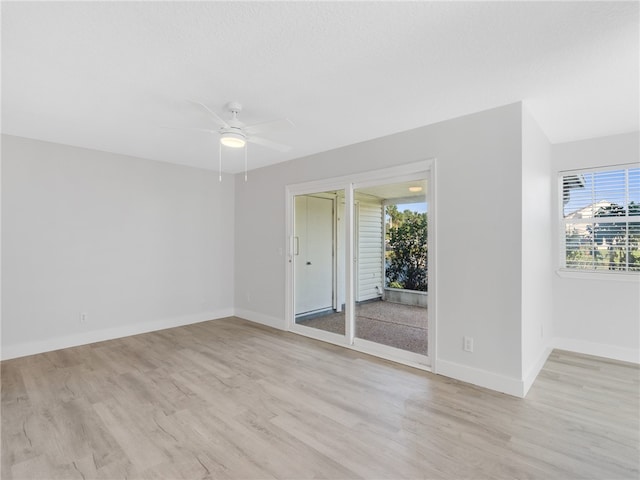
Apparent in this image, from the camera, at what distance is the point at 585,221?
3.84 metres

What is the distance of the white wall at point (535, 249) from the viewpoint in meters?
2.82

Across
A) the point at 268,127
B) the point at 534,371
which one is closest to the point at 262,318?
the point at 268,127

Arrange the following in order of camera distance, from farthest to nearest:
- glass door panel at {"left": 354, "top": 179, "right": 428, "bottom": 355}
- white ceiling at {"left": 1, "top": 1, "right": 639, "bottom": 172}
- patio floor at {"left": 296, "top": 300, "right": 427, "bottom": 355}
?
patio floor at {"left": 296, "top": 300, "right": 427, "bottom": 355}
glass door panel at {"left": 354, "top": 179, "right": 428, "bottom": 355}
white ceiling at {"left": 1, "top": 1, "right": 639, "bottom": 172}

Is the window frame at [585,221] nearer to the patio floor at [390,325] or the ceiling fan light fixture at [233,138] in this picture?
the patio floor at [390,325]

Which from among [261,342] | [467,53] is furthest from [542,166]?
[261,342]

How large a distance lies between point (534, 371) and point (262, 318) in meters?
3.59

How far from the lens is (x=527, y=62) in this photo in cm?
216

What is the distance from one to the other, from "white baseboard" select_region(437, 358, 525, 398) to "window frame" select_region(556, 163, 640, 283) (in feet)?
6.35

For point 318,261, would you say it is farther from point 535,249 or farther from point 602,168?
point 602,168

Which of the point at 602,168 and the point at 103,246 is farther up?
the point at 602,168

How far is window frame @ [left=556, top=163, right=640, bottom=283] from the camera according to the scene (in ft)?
11.7

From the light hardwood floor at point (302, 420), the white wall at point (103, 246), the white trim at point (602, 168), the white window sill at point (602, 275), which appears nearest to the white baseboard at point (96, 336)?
the white wall at point (103, 246)

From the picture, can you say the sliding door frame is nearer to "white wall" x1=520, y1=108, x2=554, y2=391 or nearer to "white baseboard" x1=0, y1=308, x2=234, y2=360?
"white wall" x1=520, y1=108, x2=554, y2=391

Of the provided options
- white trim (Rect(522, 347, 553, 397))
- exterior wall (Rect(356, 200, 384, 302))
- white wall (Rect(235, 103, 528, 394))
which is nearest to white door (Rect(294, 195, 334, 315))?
exterior wall (Rect(356, 200, 384, 302))
